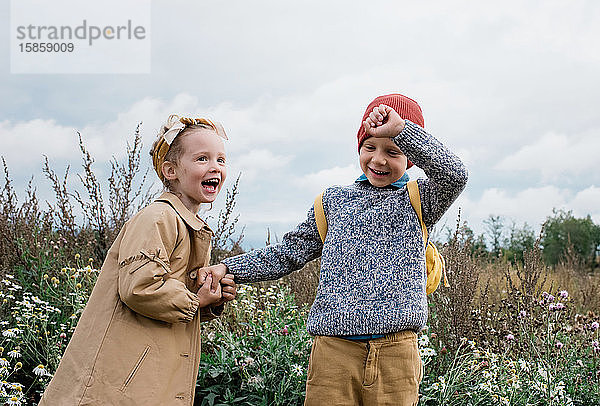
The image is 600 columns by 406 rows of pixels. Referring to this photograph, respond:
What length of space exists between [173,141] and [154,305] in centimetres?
75

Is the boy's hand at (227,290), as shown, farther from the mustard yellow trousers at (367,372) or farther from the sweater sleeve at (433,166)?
the sweater sleeve at (433,166)

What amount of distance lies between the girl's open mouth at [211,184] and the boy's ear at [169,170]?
0.14 m

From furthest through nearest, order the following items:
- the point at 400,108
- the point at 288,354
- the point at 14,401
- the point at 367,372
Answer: the point at 288,354
the point at 14,401
the point at 400,108
the point at 367,372

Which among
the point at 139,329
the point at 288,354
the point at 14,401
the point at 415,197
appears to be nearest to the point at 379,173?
the point at 415,197

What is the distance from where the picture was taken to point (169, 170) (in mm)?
2691

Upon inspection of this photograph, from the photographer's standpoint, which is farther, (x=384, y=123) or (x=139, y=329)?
(x=384, y=123)

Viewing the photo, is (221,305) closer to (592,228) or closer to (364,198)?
(364,198)

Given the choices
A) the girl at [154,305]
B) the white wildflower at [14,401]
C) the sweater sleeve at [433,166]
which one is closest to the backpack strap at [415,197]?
the sweater sleeve at [433,166]

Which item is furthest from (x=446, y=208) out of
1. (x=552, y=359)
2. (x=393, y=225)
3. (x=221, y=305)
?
(x=552, y=359)

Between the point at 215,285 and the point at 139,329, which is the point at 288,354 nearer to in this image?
the point at 215,285

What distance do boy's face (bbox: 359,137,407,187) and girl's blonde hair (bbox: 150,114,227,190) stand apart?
676mm

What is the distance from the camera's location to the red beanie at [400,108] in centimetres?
271

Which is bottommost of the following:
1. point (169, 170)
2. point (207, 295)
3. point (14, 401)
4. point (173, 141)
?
point (14, 401)

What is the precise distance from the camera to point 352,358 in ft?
8.25
